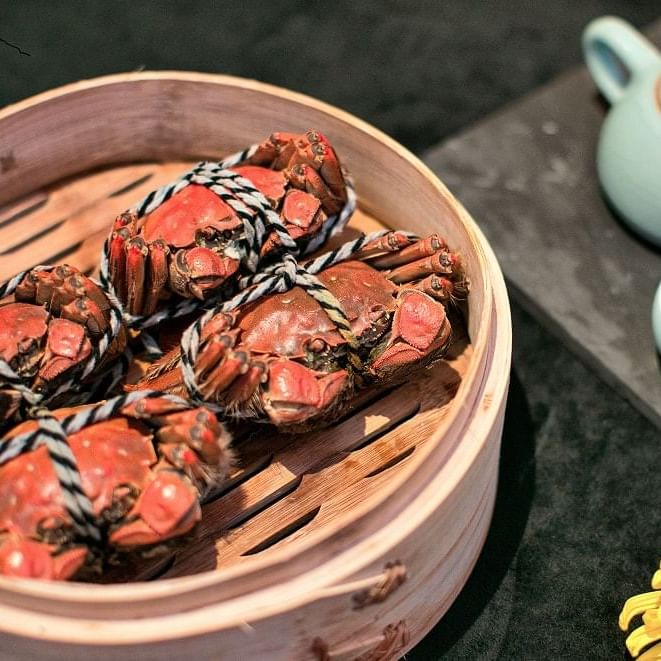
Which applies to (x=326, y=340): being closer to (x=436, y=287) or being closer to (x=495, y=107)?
(x=436, y=287)

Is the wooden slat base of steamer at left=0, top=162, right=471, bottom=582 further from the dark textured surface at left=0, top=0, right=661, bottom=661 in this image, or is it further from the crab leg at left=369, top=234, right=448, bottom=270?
the dark textured surface at left=0, top=0, right=661, bottom=661

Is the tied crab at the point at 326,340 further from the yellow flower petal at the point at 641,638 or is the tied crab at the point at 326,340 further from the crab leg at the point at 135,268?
the yellow flower petal at the point at 641,638

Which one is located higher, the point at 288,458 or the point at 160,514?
the point at 160,514

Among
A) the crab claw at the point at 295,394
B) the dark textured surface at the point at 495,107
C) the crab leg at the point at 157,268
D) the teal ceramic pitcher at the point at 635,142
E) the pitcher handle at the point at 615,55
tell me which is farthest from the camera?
the pitcher handle at the point at 615,55

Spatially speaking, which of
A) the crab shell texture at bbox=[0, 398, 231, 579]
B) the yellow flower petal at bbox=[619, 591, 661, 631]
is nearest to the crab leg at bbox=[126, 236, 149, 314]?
the crab shell texture at bbox=[0, 398, 231, 579]

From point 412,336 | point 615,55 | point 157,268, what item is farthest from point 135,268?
point 615,55

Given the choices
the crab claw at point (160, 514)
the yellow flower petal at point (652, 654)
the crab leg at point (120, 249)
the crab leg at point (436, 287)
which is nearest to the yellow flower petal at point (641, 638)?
the yellow flower petal at point (652, 654)

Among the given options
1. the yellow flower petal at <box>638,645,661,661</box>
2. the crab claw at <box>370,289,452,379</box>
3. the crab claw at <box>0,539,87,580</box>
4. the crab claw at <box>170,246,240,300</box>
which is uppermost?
the crab claw at <box>170,246,240,300</box>
